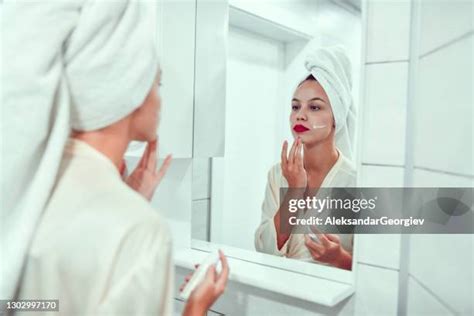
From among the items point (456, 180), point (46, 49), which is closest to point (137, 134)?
point (46, 49)

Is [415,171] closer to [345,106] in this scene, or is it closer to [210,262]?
[345,106]

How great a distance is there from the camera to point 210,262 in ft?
2.25

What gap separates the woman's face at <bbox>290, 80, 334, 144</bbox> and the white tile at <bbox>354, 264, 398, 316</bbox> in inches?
12.3

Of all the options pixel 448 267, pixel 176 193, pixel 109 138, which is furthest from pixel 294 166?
pixel 109 138

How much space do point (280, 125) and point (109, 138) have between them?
1.84 ft

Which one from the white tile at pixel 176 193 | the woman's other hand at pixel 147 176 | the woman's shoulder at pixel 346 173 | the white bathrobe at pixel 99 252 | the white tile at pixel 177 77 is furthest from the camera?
the white tile at pixel 176 193

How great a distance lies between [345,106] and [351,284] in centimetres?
39

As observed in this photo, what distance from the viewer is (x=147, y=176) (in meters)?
0.70

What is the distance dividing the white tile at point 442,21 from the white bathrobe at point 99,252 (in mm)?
507

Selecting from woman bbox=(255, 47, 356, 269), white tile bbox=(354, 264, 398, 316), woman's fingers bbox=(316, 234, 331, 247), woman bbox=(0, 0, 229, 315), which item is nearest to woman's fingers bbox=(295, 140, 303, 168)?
woman bbox=(255, 47, 356, 269)

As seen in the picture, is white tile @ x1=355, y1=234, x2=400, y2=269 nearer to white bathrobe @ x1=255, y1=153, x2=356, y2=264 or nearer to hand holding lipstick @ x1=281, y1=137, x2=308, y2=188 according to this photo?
white bathrobe @ x1=255, y1=153, x2=356, y2=264

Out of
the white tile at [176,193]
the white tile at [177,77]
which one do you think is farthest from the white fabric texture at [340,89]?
the white tile at [176,193]

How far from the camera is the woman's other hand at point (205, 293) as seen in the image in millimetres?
594

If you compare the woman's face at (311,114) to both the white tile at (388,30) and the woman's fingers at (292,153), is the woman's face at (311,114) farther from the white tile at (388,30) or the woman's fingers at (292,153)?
the white tile at (388,30)
